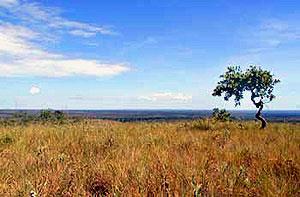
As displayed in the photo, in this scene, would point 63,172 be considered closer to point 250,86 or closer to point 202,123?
point 202,123

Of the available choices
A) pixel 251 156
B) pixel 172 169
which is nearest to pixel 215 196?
pixel 172 169

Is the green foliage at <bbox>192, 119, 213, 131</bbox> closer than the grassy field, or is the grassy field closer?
the grassy field

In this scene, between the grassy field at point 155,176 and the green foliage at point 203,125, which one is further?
the green foliage at point 203,125

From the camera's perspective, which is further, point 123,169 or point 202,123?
point 202,123

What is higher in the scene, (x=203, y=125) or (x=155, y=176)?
(x=203, y=125)

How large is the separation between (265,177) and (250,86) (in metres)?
21.1

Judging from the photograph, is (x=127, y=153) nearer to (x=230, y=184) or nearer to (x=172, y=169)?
(x=172, y=169)

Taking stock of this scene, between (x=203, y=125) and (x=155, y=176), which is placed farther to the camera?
(x=203, y=125)

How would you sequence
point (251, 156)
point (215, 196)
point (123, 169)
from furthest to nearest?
point (251, 156) → point (123, 169) → point (215, 196)

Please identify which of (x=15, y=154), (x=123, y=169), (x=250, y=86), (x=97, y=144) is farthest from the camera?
(x=250, y=86)

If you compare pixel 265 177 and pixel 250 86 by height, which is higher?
pixel 250 86

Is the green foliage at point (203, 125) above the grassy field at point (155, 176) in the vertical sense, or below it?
above

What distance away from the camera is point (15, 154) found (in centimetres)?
917

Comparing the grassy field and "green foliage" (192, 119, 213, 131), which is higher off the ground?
"green foliage" (192, 119, 213, 131)
